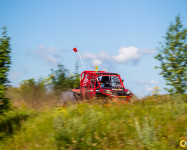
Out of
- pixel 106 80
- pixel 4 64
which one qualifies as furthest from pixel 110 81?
pixel 4 64

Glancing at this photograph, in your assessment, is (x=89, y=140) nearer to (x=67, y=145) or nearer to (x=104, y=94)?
A: (x=67, y=145)

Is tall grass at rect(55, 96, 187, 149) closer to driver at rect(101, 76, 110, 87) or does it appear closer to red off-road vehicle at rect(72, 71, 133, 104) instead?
red off-road vehicle at rect(72, 71, 133, 104)

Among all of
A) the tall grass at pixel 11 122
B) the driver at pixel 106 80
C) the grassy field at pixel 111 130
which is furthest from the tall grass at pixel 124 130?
the driver at pixel 106 80

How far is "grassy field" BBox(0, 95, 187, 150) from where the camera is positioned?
551 cm

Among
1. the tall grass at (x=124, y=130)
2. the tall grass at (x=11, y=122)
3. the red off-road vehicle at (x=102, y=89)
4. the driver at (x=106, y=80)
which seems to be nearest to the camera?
the tall grass at (x=124, y=130)

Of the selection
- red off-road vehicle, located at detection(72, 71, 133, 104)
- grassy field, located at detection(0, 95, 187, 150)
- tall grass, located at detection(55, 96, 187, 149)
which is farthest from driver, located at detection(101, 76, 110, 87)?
tall grass, located at detection(55, 96, 187, 149)

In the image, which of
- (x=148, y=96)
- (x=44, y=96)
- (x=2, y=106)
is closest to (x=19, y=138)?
(x=2, y=106)

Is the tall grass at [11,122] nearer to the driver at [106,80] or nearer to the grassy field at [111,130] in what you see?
the grassy field at [111,130]

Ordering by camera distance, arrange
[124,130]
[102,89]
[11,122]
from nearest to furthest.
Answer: [124,130] → [11,122] → [102,89]

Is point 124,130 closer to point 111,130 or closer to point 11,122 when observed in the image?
point 111,130

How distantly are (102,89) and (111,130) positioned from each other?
14.8 ft

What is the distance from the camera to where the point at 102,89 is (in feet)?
34.3

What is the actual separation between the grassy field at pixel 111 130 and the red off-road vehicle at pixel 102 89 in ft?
8.17

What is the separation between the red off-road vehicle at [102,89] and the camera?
10.1 meters
